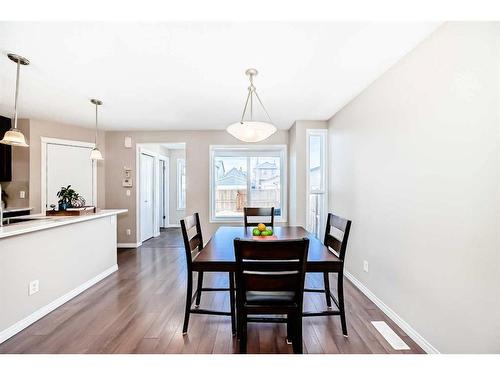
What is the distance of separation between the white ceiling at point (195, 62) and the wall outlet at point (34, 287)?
1979 millimetres

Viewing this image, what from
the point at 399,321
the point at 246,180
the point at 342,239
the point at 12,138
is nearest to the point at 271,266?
the point at 342,239

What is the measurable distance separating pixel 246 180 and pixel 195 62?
115 inches

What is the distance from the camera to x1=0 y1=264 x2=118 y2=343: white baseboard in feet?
6.39

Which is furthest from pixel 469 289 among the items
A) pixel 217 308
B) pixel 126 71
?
pixel 126 71

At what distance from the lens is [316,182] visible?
416 centimetres

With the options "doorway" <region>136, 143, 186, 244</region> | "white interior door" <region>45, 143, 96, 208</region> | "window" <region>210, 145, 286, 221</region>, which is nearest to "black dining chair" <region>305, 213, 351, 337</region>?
"window" <region>210, 145, 286, 221</region>

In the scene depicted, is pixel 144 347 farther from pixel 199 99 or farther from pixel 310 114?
pixel 310 114

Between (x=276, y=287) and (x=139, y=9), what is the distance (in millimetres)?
1435

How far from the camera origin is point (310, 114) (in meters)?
3.72

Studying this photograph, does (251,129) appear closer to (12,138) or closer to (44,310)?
(12,138)

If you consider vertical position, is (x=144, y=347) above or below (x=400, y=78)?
below

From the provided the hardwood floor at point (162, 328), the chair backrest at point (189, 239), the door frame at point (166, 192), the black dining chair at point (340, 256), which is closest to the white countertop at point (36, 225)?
the hardwood floor at point (162, 328)

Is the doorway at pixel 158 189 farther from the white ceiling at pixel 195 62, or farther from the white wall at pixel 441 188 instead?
the white wall at pixel 441 188

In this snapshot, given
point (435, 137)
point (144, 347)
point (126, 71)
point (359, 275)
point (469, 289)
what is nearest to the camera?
point (469, 289)
